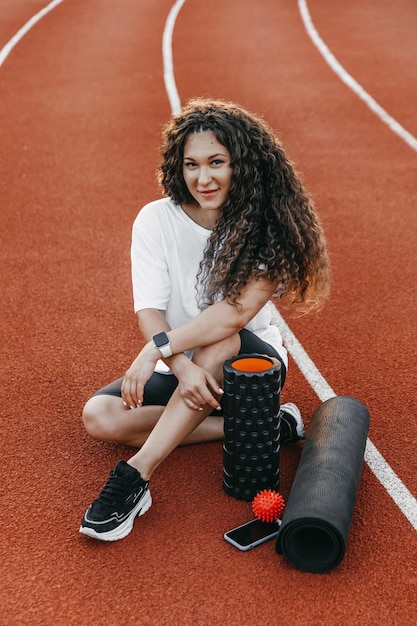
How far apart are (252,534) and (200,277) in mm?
1291

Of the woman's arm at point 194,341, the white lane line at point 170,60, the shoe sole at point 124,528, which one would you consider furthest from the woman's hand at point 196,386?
the white lane line at point 170,60

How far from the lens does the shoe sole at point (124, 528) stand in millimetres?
3773

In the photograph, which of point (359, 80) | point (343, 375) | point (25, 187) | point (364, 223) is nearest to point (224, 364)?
→ point (343, 375)

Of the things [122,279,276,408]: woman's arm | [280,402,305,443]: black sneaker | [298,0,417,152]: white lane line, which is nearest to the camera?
[122,279,276,408]: woman's arm

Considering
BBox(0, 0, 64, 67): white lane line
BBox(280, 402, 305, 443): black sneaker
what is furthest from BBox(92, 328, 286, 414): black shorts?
BBox(0, 0, 64, 67): white lane line

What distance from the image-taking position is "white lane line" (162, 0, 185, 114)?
1204 centimetres

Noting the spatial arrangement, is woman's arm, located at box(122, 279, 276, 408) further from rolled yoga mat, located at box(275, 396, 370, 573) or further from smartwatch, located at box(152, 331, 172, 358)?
rolled yoga mat, located at box(275, 396, 370, 573)

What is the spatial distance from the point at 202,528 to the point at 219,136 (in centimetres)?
185

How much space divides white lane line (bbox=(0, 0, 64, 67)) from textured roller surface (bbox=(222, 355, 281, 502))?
11679mm

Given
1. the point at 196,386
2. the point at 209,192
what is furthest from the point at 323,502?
the point at 209,192

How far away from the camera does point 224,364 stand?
4.01 m

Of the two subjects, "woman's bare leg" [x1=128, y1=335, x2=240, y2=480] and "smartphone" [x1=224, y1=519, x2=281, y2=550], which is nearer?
"smartphone" [x1=224, y1=519, x2=281, y2=550]

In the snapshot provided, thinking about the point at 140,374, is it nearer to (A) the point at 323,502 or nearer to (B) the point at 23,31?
(A) the point at 323,502

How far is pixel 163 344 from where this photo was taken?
4.03 m
